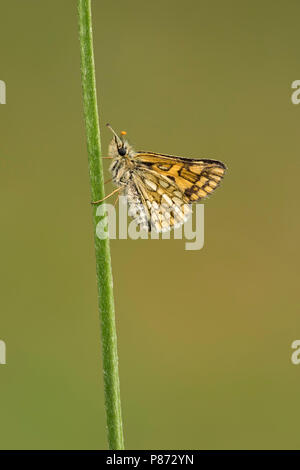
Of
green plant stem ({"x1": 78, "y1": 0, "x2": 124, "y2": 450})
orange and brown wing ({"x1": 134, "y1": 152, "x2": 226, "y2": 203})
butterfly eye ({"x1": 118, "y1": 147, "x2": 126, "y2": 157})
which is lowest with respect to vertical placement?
green plant stem ({"x1": 78, "y1": 0, "x2": 124, "y2": 450})

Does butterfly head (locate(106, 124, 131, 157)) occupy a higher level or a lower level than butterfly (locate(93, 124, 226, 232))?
higher

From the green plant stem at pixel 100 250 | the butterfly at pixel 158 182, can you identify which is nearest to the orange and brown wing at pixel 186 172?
the butterfly at pixel 158 182

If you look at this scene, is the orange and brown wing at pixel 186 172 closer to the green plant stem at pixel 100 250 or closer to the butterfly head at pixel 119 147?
the butterfly head at pixel 119 147

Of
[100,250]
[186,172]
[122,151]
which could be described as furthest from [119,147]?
[100,250]

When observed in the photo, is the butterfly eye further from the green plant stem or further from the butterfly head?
the green plant stem

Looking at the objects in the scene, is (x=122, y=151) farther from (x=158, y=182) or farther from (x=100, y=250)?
(x=100, y=250)

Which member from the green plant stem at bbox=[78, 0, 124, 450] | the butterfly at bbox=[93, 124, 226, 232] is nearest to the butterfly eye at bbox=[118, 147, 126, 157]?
the butterfly at bbox=[93, 124, 226, 232]
